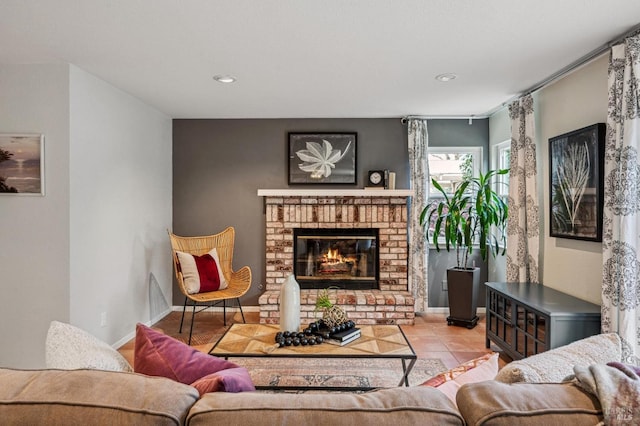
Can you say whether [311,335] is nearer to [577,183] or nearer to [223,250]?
[577,183]

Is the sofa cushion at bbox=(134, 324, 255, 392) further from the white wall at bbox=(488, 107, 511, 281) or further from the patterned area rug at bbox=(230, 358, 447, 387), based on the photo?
the white wall at bbox=(488, 107, 511, 281)

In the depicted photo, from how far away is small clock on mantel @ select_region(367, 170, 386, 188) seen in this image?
5.10 m

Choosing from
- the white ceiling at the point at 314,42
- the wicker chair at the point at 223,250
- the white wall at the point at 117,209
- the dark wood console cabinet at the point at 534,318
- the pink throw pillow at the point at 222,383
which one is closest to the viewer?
the pink throw pillow at the point at 222,383

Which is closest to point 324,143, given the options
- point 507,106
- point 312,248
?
point 312,248

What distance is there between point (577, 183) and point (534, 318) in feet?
3.55

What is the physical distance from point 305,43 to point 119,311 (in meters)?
2.95

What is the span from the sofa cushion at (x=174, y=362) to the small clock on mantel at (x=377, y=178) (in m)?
3.97

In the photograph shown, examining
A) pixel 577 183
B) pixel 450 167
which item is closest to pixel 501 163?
pixel 450 167

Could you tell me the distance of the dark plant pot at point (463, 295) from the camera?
4.48 meters

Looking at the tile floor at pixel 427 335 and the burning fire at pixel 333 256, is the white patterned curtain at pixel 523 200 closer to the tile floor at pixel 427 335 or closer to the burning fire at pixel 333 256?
the tile floor at pixel 427 335

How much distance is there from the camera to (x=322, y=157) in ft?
16.8

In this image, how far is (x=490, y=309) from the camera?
3818 millimetres

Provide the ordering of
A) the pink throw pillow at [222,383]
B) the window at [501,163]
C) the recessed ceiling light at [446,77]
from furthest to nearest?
the window at [501,163] < the recessed ceiling light at [446,77] < the pink throw pillow at [222,383]

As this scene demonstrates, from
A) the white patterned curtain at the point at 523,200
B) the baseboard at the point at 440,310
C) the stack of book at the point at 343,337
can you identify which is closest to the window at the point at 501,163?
the white patterned curtain at the point at 523,200
